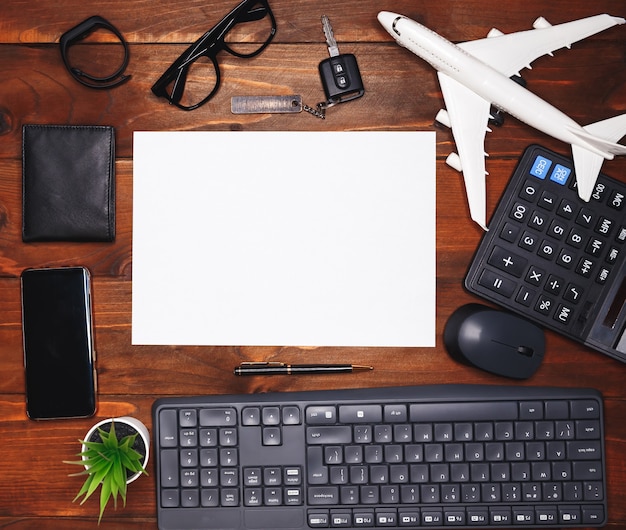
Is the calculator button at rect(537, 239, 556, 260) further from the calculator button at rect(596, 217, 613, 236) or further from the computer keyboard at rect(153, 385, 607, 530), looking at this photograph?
the computer keyboard at rect(153, 385, 607, 530)

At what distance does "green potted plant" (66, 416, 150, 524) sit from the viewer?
75 cm

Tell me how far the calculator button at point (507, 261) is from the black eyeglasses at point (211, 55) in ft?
1.40

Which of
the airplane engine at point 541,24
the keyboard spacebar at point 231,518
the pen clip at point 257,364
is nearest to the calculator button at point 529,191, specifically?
the airplane engine at point 541,24

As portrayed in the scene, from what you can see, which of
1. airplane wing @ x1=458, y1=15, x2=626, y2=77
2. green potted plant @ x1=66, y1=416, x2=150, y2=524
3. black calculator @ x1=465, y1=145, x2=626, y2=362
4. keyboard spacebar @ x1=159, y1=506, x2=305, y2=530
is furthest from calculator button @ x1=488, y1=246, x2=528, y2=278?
green potted plant @ x1=66, y1=416, x2=150, y2=524

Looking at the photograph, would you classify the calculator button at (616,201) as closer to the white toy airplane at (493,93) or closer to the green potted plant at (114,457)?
the white toy airplane at (493,93)

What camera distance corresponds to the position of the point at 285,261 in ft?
2.72

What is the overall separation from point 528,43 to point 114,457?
2.51 feet

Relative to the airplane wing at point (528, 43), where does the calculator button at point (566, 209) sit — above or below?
below

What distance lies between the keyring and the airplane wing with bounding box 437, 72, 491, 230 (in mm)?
441

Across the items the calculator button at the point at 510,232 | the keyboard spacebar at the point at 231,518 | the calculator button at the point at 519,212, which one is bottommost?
the keyboard spacebar at the point at 231,518

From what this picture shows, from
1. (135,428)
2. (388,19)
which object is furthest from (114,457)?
(388,19)

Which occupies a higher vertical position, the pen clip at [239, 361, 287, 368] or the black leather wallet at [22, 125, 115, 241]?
the black leather wallet at [22, 125, 115, 241]

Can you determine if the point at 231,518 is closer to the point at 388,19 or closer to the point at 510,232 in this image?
the point at 510,232

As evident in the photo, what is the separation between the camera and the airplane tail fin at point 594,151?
0.79m
